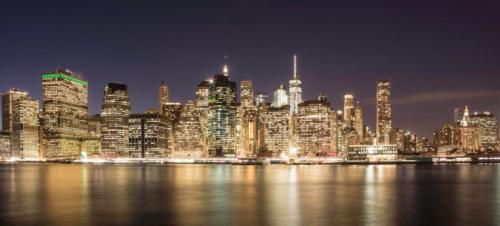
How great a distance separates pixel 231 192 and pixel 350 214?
2558 cm

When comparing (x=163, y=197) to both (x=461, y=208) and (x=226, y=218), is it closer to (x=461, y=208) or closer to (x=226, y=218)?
(x=226, y=218)

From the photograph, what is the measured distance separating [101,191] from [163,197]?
42.2 feet

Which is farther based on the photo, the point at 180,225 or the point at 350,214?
the point at 350,214

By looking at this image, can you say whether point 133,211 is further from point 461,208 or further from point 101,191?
point 461,208

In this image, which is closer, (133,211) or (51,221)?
(51,221)

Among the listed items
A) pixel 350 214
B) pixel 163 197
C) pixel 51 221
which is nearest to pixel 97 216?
pixel 51 221

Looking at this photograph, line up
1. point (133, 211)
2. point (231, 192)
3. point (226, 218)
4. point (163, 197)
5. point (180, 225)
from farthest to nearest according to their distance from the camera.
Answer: point (231, 192) → point (163, 197) → point (133, 211) → point (226, 218) → point (180, 225)

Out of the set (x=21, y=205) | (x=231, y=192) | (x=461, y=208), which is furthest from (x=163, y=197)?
(x=461, y=208)

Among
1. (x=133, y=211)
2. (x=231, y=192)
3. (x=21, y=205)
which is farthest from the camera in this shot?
(x=231, y=192)

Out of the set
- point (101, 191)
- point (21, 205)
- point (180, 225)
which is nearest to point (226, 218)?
point (180, 225)

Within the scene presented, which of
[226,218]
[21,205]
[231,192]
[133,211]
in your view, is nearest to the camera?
[226,218]

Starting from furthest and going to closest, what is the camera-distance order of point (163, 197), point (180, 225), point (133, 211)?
1. point (163, 197)
2. point (133, 211)
3. point (180, 225)

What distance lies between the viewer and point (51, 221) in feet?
139

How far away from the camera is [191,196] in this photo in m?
62.8
